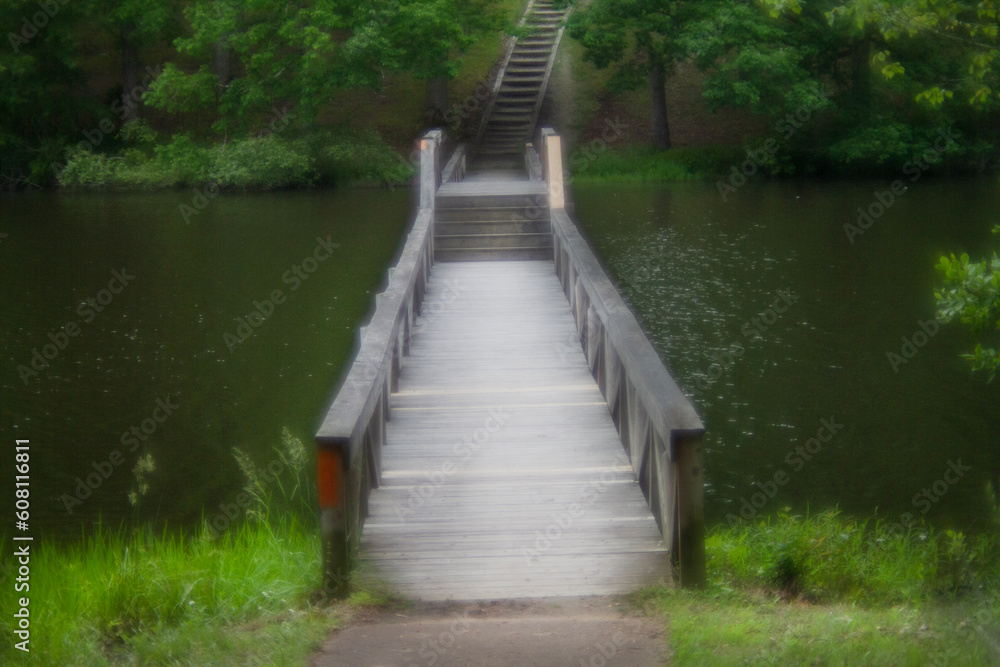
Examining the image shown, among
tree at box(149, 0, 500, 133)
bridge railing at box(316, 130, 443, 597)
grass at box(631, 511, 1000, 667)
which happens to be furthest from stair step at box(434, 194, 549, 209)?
tree at box(149, 0, 500, 133)

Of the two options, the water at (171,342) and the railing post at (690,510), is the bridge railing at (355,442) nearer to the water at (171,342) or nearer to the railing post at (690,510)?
the railing post at (690,510)

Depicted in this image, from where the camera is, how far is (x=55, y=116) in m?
30.6

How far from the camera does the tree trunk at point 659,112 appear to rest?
2755cm

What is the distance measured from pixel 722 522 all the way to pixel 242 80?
22.8 metres

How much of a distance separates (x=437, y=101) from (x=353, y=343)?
1734cm

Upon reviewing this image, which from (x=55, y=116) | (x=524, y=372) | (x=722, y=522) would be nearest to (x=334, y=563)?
(x=722, y=522)

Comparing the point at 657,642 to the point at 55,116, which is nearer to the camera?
the point at 657,642

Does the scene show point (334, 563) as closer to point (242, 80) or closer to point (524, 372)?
point (524, 372)

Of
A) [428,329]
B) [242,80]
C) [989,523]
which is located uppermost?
[242,80]

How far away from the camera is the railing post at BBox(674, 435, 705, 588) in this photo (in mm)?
4512

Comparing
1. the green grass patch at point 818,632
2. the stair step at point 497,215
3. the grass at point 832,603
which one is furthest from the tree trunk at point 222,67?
the green grass patch at point 818,632

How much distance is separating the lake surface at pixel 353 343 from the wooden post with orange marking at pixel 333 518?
349 cm

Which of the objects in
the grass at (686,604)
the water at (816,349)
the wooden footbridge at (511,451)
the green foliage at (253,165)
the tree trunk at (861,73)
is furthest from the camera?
the tree trunk at (861,73)

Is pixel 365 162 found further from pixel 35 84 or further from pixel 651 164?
pixel 35 84
